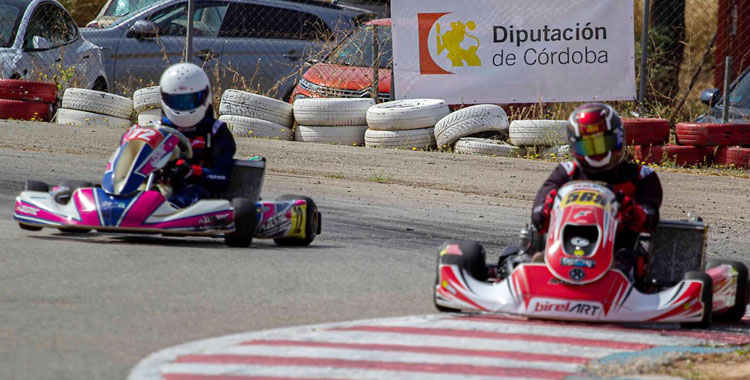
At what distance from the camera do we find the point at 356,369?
13.3ft

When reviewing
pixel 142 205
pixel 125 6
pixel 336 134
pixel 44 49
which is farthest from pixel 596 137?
pixel 125 6

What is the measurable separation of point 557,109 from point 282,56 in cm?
353

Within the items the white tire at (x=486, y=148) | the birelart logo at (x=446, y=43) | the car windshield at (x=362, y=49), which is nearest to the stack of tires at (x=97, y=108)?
the car windshield at (x=362, y=49)

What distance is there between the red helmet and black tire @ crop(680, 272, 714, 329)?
2.37ft

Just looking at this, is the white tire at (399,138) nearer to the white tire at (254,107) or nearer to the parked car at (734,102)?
the white tire at (254,107)

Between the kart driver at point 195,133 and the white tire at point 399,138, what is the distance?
5.23 meters

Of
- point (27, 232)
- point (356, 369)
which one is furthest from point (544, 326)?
point (27, 232)

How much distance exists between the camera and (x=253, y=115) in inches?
514

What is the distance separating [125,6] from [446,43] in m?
4.98

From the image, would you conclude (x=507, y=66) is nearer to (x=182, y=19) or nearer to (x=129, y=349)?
(x=182, y=19)

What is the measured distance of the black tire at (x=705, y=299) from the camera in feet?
17.0

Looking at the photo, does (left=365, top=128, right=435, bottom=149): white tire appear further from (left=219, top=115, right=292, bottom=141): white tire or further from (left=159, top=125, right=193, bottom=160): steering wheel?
(left=159, top=125, right=193, bottom=160): steering wheel

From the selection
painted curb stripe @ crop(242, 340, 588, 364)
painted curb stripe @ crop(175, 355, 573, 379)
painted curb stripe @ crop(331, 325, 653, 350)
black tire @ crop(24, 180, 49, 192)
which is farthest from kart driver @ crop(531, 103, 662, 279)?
black tire @ crop(24, 180, 49, 192)

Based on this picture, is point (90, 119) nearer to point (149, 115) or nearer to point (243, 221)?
point (149, 115)
